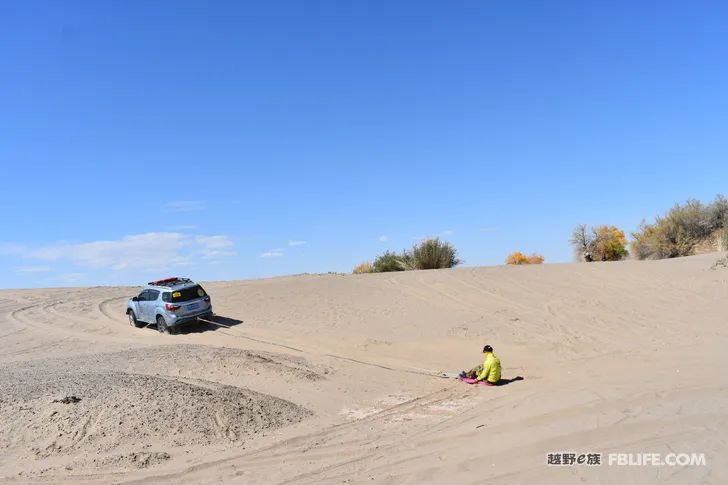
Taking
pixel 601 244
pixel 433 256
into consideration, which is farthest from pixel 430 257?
pixel 601 244

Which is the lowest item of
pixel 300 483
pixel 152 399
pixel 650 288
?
pixel 300 483

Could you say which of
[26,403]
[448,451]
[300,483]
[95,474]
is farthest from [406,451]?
[26,403]

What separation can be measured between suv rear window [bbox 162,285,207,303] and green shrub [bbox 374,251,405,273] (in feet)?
49.6

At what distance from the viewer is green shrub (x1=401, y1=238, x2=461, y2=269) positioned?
32188 millimetres

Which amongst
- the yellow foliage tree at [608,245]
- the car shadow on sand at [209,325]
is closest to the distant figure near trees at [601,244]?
the yellow foliage tree at [608,245]

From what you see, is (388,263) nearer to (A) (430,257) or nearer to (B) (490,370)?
(A) (430,257)

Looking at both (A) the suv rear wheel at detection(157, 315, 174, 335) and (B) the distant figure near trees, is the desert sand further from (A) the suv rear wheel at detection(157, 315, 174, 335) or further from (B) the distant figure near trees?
(B) the distant figure near trees

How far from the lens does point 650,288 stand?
21.5 meters

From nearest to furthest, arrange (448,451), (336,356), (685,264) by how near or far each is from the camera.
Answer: (448,451), (336,356), (685,264)

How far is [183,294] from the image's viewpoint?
2070 centimetres

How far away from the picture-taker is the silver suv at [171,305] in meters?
20.3

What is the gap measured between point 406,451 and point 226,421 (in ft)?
10.3

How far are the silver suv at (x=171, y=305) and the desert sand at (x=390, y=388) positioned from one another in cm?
58

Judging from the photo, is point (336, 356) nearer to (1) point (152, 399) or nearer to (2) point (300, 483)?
(1) point (152, 399)
